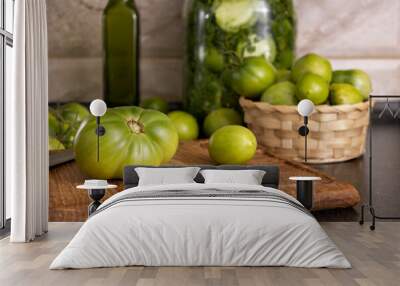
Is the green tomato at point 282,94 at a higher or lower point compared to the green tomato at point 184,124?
higher

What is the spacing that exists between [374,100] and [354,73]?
7.7 inches

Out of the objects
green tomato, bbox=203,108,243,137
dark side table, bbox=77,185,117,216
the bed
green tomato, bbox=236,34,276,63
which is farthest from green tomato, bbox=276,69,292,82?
the bed

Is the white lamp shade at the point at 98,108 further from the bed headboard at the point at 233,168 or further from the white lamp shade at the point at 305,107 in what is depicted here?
the white lamp shade at the point at 305,107

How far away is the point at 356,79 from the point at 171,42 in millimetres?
Result: 950

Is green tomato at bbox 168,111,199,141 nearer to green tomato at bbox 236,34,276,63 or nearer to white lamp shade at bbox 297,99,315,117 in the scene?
green tomato at bbox 236,34,276,63

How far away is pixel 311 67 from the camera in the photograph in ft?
11.7

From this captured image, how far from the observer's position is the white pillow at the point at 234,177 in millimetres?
3398

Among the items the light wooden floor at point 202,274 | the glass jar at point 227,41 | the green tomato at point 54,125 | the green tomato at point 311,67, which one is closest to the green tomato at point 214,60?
the glass jar at point 227,41

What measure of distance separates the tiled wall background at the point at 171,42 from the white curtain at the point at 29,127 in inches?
24.8

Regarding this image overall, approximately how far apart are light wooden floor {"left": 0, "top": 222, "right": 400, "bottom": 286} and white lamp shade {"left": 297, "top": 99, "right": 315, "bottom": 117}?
647 millimetres

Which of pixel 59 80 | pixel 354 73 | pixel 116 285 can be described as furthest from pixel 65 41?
pixel 116 285

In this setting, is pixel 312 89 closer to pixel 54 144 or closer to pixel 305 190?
pixel 305 190

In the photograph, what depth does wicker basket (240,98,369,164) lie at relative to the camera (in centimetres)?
353

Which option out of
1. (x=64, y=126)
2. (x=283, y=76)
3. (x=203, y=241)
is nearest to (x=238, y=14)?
(x=283, y=76)
